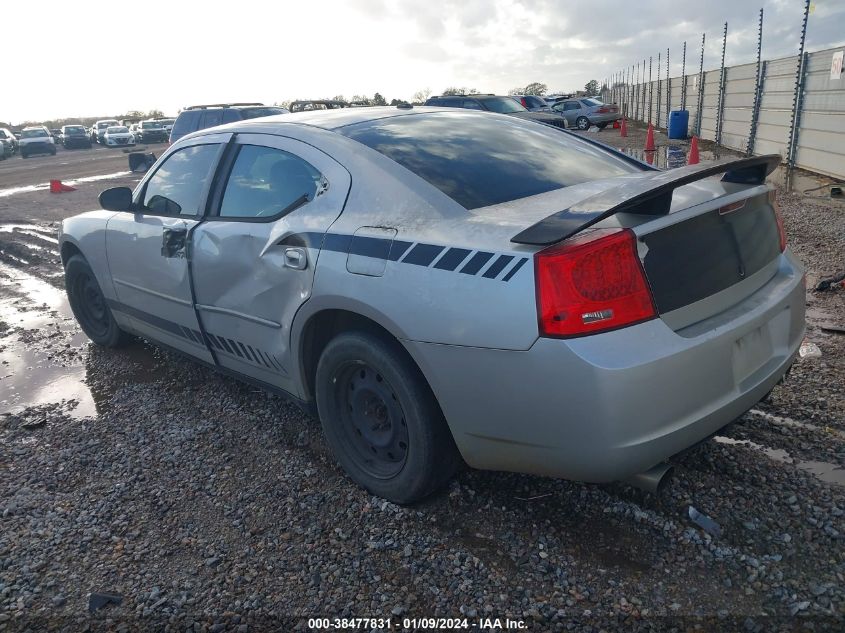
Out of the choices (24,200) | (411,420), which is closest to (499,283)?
(411,420)

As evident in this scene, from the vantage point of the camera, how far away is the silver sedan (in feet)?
6.94

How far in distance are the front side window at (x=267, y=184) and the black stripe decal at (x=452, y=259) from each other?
905mm

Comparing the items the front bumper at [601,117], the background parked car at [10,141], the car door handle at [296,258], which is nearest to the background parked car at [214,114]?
the car door handle at [296,258]

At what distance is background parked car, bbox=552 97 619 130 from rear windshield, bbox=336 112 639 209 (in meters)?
27.4

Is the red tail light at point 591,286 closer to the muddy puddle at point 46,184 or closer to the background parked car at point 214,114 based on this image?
the background parked car at point 214,114

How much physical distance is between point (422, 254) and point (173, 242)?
1.91m

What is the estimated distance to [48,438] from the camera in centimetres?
378

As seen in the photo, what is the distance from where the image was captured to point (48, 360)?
201 inches

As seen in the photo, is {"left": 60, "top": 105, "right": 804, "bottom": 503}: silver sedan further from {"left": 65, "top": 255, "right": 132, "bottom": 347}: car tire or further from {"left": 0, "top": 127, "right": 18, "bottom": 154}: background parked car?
{"left": 0, "top": 127, "right": 18, "bottom": 154}: background parked car

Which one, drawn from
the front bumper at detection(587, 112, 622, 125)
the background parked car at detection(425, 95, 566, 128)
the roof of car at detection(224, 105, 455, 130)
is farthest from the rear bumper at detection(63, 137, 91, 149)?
the roof of car at detection(224, 105, 455, 130)

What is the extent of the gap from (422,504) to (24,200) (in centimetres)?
1686

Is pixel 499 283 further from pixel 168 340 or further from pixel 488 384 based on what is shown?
pixel 168 340

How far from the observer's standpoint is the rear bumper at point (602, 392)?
2.07 meters

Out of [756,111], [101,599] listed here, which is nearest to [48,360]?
[101,599]
